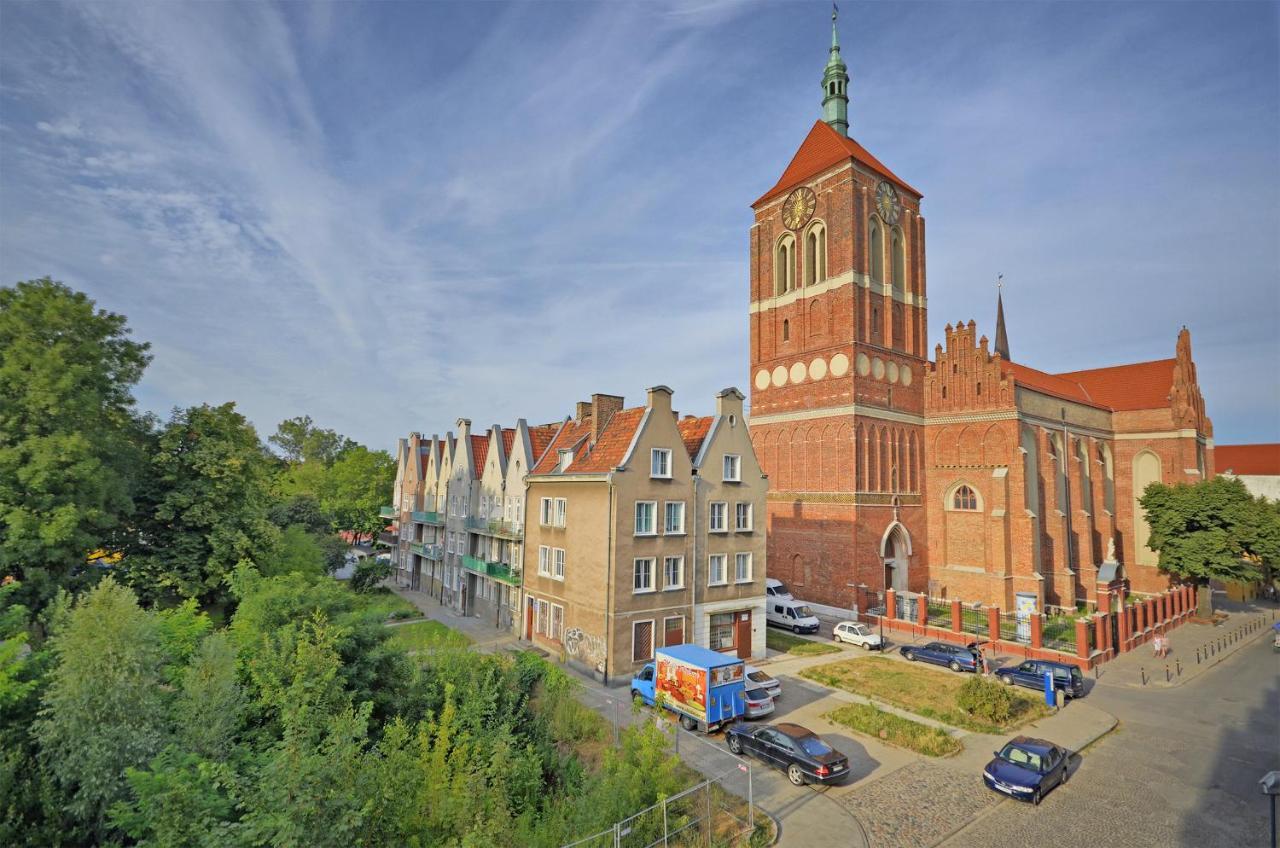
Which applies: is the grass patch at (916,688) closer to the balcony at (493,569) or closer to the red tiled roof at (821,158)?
the balcony at (493,569)

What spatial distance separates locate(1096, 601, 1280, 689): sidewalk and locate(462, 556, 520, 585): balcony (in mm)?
27593

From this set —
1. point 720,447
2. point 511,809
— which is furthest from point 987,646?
point 511,809

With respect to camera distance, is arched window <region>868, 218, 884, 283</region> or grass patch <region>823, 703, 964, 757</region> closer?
grass patch <region>823, 703, 964, 757</region>

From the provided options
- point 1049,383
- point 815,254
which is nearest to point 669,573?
point 815,254

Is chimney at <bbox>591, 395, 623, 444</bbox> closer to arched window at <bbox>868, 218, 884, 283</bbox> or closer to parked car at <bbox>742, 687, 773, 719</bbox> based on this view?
parked car at <bbox>742, 687, 773, 719</bbox>

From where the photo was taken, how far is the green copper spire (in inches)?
2032

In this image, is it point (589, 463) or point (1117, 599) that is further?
point (1117, 599)

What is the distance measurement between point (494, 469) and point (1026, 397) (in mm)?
37061

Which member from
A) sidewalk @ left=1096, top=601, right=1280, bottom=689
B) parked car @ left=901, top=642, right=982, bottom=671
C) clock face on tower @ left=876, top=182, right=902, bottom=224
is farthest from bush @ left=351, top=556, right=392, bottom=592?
clock face on tower @ left=876, top=182, right=902, bottom=224

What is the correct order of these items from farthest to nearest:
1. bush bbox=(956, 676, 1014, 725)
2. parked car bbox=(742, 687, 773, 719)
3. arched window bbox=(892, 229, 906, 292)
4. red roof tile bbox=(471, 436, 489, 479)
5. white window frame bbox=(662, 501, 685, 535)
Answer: arched window bbox=(892, 229, 906, 292), red roof tile bbox=(471, 436, 489, 479), white window frame bbox=(662, 501, 685, 535), bush bbox=(956, 676, 1014, 725), parked car bbox=(742, 687, 773, 719)

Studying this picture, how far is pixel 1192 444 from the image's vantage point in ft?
164

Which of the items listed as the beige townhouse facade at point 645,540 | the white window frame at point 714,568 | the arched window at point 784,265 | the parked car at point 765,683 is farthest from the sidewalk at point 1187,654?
the arched window at point 784,265

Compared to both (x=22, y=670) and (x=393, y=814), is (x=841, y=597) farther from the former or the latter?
(x=22, y=670)

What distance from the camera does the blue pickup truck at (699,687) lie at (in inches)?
791
